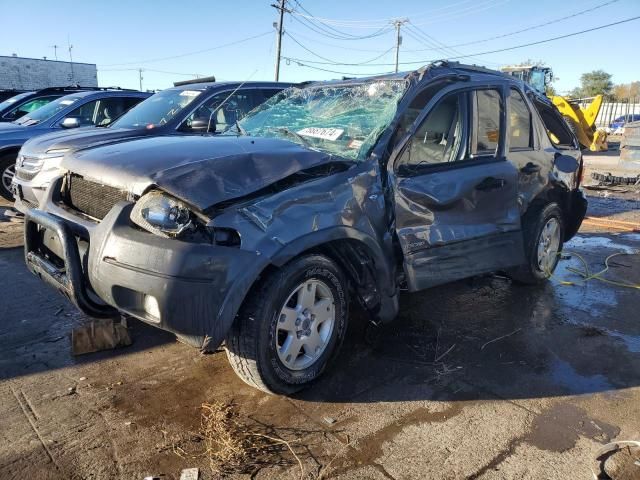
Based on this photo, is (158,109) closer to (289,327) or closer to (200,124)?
(200,124)

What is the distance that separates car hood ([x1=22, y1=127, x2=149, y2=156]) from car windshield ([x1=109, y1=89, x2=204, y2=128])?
0.32 meters

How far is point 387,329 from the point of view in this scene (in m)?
4.00

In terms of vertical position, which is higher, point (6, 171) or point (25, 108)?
point (25, 108)

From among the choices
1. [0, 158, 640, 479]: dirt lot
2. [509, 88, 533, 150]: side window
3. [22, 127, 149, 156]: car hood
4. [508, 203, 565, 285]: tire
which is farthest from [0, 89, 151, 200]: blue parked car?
[508, 203, 565, 285]: tire

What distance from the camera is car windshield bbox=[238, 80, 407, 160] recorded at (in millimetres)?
3432

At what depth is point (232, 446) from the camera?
2510mm

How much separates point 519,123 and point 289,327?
2.94 meters

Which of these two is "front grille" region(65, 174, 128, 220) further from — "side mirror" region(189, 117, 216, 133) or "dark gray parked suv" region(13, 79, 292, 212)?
"side mirror" region(189, 117, 216, 133)

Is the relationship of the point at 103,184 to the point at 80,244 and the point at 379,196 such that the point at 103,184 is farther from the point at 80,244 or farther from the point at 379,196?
the point at 379,196

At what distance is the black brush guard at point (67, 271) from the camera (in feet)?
9.09

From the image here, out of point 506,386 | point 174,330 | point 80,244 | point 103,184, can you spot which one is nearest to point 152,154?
point 103,184

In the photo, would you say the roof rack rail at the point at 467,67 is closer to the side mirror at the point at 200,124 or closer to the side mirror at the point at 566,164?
the side mirror at the point at 566,164

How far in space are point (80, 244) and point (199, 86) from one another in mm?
4130

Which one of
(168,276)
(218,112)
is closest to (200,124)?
(218,112)
